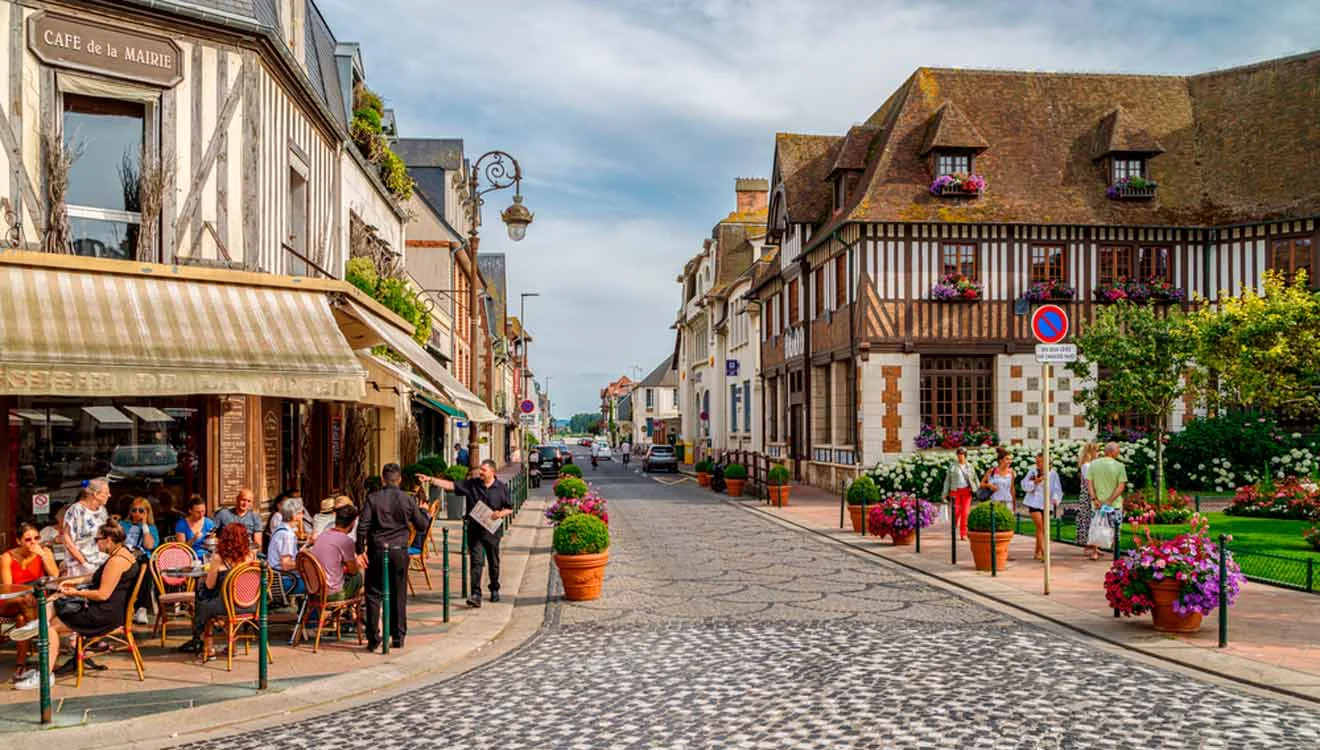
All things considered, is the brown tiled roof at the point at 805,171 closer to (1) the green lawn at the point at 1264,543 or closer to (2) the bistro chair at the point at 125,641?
(1) the green lawn at the point at 1264,543

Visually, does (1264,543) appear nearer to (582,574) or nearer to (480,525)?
(582,574)

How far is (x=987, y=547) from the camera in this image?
13.7 meters

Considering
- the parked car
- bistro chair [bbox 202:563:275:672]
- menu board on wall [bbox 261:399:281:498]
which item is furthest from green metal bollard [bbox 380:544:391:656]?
the parked car

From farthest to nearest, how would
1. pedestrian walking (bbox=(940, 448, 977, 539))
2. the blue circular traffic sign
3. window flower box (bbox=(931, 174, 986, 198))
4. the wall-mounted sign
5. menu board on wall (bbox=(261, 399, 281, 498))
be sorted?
1. window flower box (bbox=(931, 174, 986, 198))
2. pedestrian walking (bbox=(940, 448, 977, 539))
3. menu board on wall (bbox=(261, 399, 281, 498))
4. the blue circular traffic sign
5. the wall-mounted sign

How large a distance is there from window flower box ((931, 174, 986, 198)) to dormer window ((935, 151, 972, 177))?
351 millimetres

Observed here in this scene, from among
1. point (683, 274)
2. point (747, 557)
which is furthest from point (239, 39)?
point (683, 274)

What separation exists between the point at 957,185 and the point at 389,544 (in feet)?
68.9

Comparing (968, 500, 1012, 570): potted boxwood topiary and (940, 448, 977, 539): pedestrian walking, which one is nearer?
(968, 500, 1012, 570): potted boxwood topiary

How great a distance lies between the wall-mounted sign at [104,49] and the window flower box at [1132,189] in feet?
77.6

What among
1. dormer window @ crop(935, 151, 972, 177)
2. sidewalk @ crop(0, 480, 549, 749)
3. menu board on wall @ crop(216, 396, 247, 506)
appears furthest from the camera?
dormer window @ crop(935, 151, 972, 177)

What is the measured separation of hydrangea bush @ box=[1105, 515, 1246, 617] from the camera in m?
9.44

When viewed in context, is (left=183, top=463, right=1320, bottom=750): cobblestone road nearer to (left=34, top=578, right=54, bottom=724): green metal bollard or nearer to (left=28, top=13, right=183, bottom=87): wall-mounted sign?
(left=34, top=578, right=54, bottom=724): green metal bollard

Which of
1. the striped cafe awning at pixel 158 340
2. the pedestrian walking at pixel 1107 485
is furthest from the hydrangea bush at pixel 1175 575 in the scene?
the striped cafe awning at pixel 158 340

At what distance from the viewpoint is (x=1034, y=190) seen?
90.9 feet
